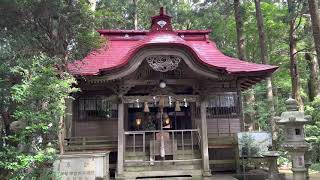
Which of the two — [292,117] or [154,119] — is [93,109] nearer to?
[154,119]

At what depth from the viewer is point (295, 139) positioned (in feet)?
30.6

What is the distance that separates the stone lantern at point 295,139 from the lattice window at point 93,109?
6.88 meters

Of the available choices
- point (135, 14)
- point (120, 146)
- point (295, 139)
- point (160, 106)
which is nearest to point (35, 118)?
point (120, 146)

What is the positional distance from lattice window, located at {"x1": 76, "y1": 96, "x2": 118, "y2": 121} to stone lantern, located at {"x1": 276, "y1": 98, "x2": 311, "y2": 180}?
6876 millimetres

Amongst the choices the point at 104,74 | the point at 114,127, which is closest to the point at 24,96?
the point at 104,74

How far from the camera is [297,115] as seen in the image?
9.47 metres

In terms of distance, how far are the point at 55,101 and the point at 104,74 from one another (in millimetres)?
3579

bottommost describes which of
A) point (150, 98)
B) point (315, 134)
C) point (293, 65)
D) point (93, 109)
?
point (315, 134)

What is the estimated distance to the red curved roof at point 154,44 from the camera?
11.2 meters

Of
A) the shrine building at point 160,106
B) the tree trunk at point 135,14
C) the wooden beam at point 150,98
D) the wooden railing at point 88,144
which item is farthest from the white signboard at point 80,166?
the tree trunk at point 135,14

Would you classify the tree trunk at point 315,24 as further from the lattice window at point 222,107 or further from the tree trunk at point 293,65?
the tree trunk at point 293,65

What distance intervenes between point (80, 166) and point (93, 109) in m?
4.90

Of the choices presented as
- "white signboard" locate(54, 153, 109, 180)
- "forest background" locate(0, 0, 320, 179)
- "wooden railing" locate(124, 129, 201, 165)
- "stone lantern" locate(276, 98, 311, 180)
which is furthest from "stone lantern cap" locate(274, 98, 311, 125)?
"white signboard" locate(54, 153, 109, 180)

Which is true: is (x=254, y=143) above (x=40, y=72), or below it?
below
